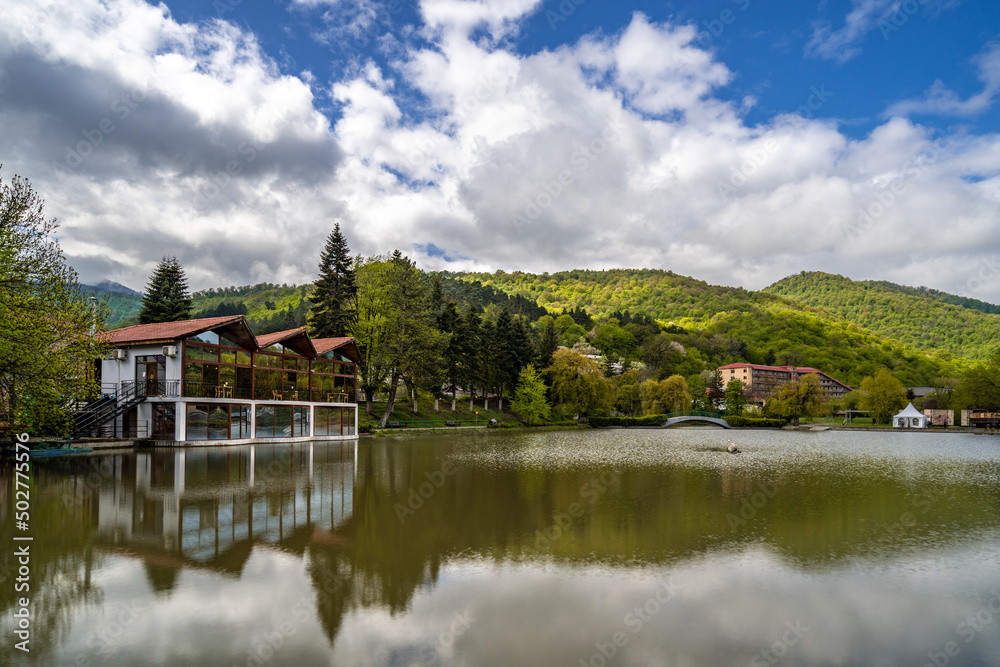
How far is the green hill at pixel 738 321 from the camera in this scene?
11756cm

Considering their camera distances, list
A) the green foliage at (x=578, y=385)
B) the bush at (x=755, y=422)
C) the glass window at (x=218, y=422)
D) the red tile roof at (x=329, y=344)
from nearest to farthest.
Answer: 1. the glass window at (x=218, y=422)
2. the red tile roof at (x=329, y=344)
3. the green foliage at (x=578, y=385)
4. the bush at (x=755, y=422)

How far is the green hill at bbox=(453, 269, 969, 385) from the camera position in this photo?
386 ft

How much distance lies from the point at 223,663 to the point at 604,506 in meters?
9.19

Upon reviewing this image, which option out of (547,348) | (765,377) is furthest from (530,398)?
(765,377)

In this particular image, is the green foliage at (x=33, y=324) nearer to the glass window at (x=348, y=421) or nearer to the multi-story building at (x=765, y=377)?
the glass window at (x=348, y=421)

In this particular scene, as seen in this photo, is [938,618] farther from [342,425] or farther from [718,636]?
[342,425]

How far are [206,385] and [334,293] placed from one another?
21.4 metres

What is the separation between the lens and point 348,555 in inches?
327

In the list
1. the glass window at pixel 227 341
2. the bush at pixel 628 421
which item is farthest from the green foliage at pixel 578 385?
the glass window at pixel 227 341

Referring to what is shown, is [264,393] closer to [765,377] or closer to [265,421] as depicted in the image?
[265,421]

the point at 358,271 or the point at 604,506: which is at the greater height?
the point at 358,271

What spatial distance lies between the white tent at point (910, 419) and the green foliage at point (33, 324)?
3379 inches

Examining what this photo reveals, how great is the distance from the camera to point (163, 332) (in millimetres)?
28469

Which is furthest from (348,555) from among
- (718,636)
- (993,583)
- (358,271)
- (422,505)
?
(358,271)
